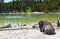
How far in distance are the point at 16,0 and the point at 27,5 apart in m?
4.08

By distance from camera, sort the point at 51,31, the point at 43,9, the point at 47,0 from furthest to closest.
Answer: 1. the point at 47,0
2. the point at 43,9
3. the point at 51,31

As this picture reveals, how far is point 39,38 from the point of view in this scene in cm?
913

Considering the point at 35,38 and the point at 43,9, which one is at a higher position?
the point at 35,38

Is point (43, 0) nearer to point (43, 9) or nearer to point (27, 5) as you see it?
point (27, 5)

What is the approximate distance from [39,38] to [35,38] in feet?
0.56

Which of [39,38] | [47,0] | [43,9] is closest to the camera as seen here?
[39,38]

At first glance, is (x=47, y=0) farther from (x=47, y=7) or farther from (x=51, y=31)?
(x=51, y=31)

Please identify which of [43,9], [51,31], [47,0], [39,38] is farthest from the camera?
[47,0]

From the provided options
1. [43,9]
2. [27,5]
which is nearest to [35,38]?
[43,9]

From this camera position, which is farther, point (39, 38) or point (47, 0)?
point (47, 0)

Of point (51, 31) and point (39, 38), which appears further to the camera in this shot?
point (51, 31)

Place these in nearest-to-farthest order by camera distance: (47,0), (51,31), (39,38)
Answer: (39,38), (51,31), (47,0)

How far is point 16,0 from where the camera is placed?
72750 millimetres

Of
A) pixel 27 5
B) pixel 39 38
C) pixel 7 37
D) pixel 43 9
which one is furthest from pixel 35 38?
pixel 27 5
